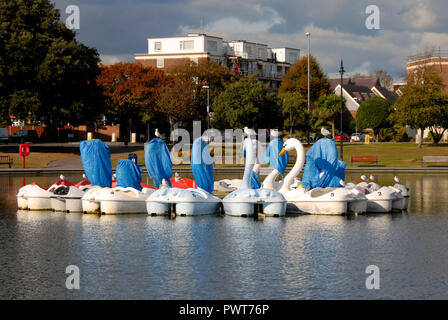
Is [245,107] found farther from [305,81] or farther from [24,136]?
[305,81]

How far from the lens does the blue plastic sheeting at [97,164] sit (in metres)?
24.4

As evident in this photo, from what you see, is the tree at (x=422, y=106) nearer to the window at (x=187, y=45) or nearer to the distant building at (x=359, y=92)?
the distant building at (x=359, y=92)

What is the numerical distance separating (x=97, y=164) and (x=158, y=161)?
227cm

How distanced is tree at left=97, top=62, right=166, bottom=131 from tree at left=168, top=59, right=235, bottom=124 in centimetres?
360

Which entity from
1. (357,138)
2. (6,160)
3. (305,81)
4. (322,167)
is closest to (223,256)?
(322,167)

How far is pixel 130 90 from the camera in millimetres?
84000

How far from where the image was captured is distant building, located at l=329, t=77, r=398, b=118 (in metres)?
107

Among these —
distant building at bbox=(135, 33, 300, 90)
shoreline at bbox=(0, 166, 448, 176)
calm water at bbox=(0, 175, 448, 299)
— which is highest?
distant building at bbox=(135, 33, 300, 90)

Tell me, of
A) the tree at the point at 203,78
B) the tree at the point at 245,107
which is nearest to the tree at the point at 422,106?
the tree at the point at 245,107

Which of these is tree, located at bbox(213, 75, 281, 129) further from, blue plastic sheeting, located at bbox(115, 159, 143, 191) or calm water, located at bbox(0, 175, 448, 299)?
calm water, located at bbox(0, 175, 448, 299)

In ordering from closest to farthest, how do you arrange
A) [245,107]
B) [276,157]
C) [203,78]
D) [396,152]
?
1. [276,157]
2. [396,152]
3. [245,107]
4. [203,78]

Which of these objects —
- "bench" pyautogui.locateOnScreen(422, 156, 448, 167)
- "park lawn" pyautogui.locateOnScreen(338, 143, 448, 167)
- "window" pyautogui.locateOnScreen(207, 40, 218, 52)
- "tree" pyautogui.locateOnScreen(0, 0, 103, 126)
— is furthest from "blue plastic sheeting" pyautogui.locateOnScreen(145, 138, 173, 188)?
"window" pyautogui.locateOnScreen(207, 40, 218, 52)

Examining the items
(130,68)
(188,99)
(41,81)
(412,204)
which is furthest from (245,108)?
(412,204)
